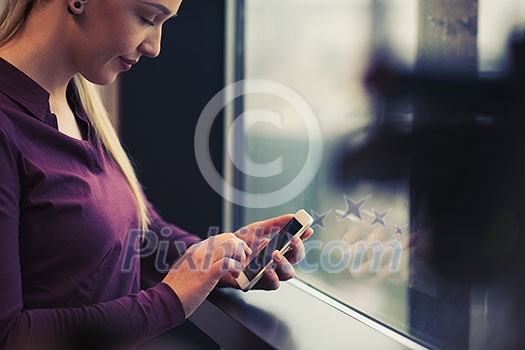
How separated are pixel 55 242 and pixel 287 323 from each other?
35 centimetres

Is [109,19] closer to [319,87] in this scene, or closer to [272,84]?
[319,87]

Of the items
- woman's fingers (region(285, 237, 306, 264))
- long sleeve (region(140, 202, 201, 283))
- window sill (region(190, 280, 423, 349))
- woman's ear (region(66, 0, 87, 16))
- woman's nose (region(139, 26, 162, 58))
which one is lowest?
window sill (region(190, 280, 423, 349))

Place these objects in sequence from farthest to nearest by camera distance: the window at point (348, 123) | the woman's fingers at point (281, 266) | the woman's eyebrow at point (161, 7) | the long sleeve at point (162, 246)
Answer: the long sleeve at point (162, 246) → the woman's fingers at point (281, 266) → the woman's eyebrow at point (161, 7) → the window at point (348, 123)

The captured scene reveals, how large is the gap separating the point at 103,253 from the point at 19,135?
177mm

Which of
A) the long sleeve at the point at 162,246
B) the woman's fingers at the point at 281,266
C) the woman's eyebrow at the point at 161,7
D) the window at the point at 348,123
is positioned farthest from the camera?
the long sleeve at the point at 162,246

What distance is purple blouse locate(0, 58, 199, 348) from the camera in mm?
637

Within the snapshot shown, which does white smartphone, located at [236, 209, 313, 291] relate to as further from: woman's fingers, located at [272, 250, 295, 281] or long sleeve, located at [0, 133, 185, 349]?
long sleeve, located at [0, 133, 185, 349]

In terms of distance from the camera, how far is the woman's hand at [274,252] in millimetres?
830

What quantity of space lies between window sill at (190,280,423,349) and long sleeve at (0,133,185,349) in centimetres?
14

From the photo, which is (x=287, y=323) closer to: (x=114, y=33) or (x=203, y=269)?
(x=203, y=269)

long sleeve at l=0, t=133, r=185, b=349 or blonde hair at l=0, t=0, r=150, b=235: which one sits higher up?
blonde hair at l=0, t=0, r=150, b=235

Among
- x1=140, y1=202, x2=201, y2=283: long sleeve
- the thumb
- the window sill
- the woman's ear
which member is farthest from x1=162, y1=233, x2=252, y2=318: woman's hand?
the woman's ear
